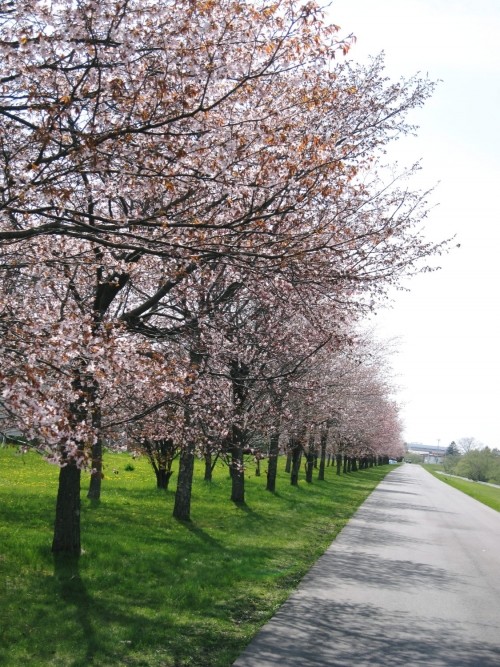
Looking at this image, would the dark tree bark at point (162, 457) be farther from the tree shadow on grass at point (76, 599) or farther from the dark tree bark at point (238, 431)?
the tree shadow on grass at point (76, 599)

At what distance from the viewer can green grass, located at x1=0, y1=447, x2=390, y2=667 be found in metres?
6.84

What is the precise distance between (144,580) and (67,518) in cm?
160

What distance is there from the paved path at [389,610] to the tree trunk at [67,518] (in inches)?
133

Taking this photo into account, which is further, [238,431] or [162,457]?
[162,457]

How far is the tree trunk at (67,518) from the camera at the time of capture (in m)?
10.5

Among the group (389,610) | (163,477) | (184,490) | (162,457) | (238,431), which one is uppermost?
(238,431)

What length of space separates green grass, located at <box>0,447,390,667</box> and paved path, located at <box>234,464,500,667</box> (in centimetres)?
39

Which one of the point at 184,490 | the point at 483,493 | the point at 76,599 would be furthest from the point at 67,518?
the point at 483,493

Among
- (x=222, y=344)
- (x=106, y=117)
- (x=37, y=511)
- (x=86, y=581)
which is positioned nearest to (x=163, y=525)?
(x=37, y=511)

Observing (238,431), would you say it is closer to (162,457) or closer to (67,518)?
(162,457)

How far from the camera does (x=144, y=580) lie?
9758mm

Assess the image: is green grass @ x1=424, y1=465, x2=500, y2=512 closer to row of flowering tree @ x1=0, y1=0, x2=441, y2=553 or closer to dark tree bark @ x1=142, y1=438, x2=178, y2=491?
dark tree bark @ x1=142, y1=438, x2=178, y2=491

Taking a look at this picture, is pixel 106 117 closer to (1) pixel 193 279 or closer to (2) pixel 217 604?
(1) pixel 193 279

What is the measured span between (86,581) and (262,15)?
707cm
